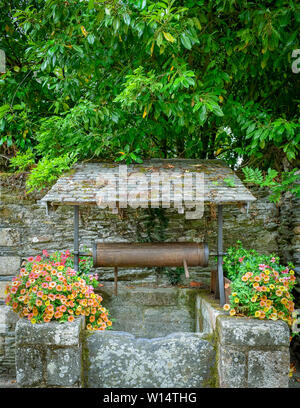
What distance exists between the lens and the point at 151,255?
351 cm

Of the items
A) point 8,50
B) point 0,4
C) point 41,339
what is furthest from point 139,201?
point 0,4

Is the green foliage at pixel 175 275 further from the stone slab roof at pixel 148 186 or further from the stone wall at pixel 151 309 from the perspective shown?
the stone slab roof at pixel 148 186

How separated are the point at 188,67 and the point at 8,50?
252 centimetres

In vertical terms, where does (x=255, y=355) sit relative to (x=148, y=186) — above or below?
below

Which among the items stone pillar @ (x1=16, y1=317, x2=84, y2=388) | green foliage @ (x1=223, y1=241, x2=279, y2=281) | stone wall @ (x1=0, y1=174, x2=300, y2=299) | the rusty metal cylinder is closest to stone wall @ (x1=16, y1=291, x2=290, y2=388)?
stone pillar @ (x1=16, y1=317, x2=84, y2=388)

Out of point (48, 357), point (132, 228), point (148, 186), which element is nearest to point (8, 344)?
point (48, 357)

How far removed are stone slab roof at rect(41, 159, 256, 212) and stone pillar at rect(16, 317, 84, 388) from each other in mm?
1143

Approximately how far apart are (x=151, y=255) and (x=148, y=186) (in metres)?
0.76

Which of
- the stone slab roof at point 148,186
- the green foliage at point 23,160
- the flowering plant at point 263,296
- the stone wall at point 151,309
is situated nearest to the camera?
the flowering plant at point 263,296

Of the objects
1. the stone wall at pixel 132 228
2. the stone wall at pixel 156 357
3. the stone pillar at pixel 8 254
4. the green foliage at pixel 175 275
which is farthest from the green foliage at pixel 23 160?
the green foliage at pixel 175 275

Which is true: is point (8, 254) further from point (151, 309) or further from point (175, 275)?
point (175, 275)

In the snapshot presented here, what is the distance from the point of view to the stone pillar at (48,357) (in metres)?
2.74

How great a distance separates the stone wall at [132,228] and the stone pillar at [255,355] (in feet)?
5.29

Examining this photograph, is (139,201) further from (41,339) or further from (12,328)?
(12,328)
